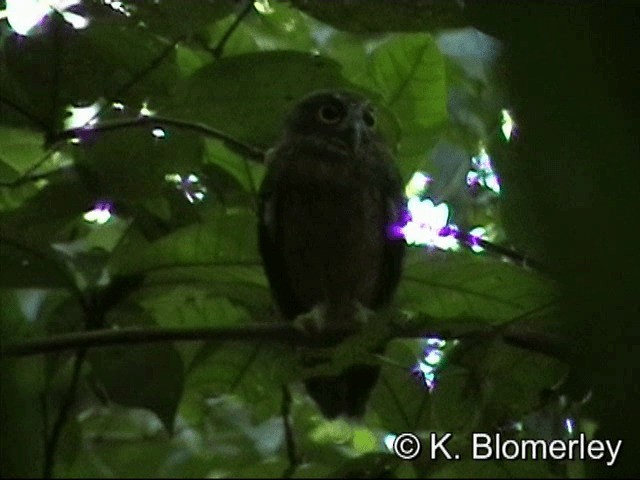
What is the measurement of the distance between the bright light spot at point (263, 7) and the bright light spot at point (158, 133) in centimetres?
12

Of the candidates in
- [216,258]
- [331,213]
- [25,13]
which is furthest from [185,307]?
[25,13]

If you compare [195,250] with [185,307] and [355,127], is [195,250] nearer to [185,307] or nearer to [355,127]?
[185,307]

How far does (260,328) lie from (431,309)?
100 millimetres

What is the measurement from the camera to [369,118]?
2.22 feet

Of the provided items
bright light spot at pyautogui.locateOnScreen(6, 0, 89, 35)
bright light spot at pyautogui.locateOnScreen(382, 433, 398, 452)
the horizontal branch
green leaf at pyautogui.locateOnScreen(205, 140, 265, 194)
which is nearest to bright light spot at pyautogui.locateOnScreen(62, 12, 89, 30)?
bright light spot at pyautogui.locateOnScreen(6, 0, 89, 35)

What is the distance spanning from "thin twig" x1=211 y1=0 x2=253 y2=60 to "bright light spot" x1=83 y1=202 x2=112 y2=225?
0.13 meters

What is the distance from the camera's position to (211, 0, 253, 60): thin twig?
2.28 feet

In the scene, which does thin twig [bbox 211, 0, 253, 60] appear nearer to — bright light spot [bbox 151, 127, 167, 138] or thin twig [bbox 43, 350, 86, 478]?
bright light spot [bbox 151, 127, 167, 138]

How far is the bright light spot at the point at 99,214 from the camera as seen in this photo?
63 centimetres

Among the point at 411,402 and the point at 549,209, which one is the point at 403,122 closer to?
the point at 411,402

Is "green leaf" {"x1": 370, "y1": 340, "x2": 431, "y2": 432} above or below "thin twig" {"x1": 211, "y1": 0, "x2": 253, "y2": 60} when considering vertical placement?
below

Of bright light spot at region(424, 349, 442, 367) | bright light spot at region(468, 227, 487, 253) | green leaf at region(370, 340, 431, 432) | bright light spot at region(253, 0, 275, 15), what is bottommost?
green leaf at region(370, 340, 431, 432)

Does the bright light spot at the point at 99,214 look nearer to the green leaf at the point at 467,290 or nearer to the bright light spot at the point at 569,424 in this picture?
the green leaf at the point at 467,290

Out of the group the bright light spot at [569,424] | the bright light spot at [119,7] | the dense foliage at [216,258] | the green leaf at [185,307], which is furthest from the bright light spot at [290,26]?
the bright light spot at [569,424]
